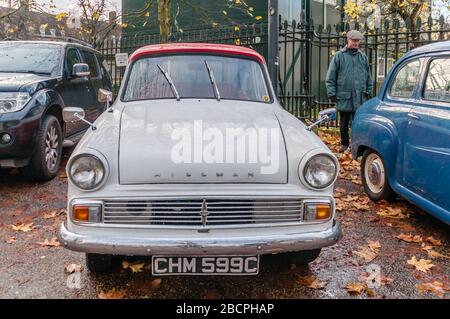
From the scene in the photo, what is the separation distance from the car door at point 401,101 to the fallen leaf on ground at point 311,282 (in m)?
1.70

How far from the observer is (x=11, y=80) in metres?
5.71

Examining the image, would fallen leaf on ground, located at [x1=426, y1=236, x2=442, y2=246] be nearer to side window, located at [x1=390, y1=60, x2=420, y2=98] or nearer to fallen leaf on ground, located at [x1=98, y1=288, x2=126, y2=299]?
side window, located at [x1=390, y1=60, x2=420, y2=98]

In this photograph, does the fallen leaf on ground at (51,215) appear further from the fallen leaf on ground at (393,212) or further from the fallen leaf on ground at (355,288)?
the fallen leaf on ground at (393,212)

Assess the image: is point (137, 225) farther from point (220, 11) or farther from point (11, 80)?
point (220, 11)

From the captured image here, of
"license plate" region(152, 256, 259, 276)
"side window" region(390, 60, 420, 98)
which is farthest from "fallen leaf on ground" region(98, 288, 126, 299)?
"side window" region(390, 60, 420, 98)

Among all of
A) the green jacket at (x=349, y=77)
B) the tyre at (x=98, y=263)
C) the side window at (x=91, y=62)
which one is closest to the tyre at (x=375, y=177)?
the green jacket at (x=349, y=77)

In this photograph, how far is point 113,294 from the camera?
10.6ft

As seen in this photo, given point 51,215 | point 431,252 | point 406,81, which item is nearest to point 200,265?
point 431,252

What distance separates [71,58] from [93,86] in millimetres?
854

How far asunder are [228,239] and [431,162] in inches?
86.3

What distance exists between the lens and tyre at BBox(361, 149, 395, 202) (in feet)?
16.9

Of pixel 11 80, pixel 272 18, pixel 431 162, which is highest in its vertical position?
pixel 272 18

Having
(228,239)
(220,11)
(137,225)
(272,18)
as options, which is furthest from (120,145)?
(220,11)

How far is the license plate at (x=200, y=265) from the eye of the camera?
289 centimetres
